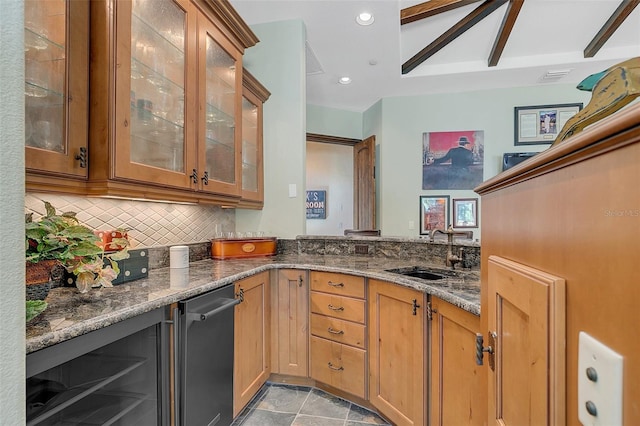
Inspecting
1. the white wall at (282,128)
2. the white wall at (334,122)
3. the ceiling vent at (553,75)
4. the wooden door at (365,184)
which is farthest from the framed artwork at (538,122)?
the white wall at (282,128)

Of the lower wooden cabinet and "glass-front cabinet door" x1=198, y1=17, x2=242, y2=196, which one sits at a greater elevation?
"glass-front cabinet door" x1=198, y1=17, x2=242, y2=196

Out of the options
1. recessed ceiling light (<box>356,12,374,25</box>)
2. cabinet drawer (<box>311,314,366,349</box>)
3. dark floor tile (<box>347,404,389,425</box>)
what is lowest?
dark floor tile (<box>347,404,389,425</box>)

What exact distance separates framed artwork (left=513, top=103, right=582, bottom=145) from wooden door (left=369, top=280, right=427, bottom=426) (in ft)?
11.4

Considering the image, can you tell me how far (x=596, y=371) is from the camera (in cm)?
31

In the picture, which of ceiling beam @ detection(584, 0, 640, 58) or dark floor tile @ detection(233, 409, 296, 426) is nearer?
dark floor tile @ detection(233, 409, 296, 426)

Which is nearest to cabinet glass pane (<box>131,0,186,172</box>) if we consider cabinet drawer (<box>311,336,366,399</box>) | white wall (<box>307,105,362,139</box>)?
cabinet drawer (<box>311,336,366,399</box>)

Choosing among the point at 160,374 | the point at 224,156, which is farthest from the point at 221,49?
the point at 160,374

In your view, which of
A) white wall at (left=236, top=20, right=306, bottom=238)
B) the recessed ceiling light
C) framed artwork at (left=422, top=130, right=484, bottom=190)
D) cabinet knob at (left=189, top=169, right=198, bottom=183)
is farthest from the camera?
framed artwork at (left=422, top=130, right=484, bottom=190)

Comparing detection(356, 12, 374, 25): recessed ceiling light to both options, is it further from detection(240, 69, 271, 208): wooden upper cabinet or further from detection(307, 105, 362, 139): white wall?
detection(307, 105, 362, 139): white wall

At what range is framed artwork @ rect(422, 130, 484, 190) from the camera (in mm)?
4172

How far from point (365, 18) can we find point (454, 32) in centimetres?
111

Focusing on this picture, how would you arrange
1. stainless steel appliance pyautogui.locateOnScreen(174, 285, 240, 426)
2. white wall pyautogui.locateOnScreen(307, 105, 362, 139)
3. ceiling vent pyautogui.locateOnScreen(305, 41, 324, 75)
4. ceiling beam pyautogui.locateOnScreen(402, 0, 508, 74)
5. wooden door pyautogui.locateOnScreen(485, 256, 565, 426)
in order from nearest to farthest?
wooden door pyautogui.locateOnScreen(485, 256, 565, 426), stainless steel appliance pyautogui.locateOnScreen(174, 285, 240, 426), ceiling beam pyautogui.locateOnScreen(402, 0, 508, 74), ceiling vent pyautogui.locateOnScreen(305, 41, 324, 75), white wall pyautogui.locateOnScreen(307, 105, 362, 139)

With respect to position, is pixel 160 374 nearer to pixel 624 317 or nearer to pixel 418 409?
pixel 418 409

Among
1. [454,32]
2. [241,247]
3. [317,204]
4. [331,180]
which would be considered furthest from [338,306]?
[331,180]
